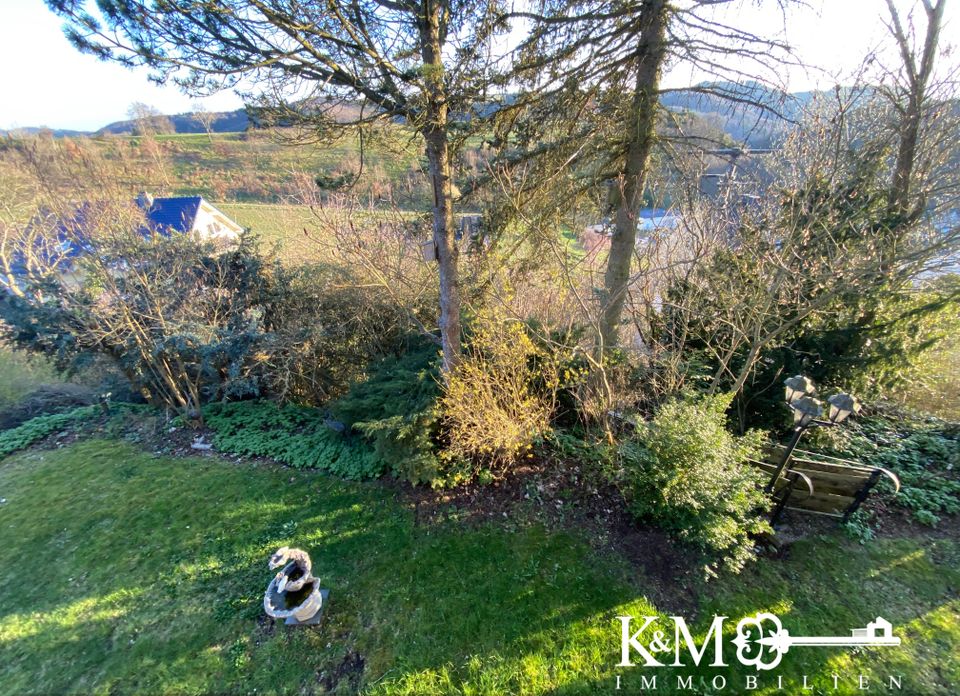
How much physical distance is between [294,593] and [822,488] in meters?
5.62

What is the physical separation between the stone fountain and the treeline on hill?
58.3 inches

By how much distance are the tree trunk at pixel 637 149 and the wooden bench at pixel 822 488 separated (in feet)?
8.02

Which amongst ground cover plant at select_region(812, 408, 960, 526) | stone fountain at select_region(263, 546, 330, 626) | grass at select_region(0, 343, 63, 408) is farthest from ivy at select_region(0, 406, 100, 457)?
ground cover plant at select_region(812, 408, 960, 526)

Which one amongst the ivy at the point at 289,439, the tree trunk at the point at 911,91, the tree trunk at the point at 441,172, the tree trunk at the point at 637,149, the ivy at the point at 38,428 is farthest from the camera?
the ivy at the point at 38,428

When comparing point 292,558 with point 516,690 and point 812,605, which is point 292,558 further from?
point 812,605

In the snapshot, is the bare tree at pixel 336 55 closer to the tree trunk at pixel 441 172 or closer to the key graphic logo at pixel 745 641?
the tree trunk at pixel 441 172

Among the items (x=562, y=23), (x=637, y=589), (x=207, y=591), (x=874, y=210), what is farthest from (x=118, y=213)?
(x=874, y=210)

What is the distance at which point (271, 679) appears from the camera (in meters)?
3.20

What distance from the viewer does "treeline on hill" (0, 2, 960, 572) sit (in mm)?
4199

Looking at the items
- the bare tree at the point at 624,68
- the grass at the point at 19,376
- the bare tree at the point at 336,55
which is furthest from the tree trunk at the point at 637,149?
the grass at the point at 19,376

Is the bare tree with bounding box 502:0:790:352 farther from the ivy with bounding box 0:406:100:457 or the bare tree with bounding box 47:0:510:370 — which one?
the ivy with bounding box 0:406:100:457

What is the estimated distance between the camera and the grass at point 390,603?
3166 mm

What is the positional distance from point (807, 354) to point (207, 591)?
816 cm

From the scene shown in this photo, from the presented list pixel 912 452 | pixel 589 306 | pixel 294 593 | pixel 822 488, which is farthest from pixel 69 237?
pixel 912 452
